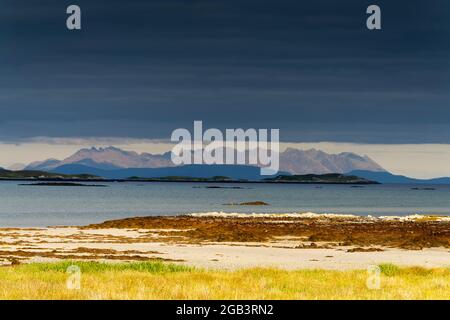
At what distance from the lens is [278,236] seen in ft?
225

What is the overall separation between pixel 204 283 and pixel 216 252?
2556cm

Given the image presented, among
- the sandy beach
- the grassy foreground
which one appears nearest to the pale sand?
the sandy beach

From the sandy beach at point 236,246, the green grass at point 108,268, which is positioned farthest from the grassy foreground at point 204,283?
the sandy beach at point 236,246

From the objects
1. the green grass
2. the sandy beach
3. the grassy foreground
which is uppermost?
the grassy foreground

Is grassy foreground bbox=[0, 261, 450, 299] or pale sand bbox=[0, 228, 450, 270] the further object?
pale sand bbox=[0, 228, 450, 270]

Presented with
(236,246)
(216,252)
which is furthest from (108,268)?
(236,246)

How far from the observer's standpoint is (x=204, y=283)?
84.0 feet

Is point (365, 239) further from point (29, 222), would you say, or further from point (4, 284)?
point (29, 222)

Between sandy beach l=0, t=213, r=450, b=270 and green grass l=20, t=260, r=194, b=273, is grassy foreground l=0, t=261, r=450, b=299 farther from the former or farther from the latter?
sandy beach l=0, t=213, r=450, b=270

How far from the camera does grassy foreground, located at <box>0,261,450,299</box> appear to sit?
2210cm

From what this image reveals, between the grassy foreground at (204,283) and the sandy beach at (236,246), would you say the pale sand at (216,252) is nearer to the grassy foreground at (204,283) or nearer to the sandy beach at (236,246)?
the sandy beach at (236,246)

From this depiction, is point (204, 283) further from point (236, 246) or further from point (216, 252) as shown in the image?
point (236, 246)

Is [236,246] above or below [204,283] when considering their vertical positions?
below

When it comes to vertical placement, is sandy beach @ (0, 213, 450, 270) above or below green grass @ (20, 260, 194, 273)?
below
